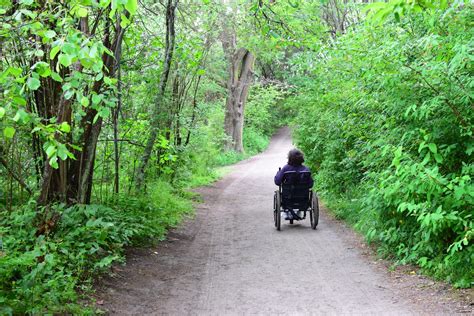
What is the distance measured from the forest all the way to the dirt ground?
30cm

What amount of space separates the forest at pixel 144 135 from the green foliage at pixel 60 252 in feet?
0.07

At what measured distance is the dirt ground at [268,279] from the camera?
516cm

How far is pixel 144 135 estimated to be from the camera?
984 cm

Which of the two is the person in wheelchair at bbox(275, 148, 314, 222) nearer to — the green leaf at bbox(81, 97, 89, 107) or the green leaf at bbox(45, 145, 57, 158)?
the green leaf at bbox(81, 97, 89, 107)

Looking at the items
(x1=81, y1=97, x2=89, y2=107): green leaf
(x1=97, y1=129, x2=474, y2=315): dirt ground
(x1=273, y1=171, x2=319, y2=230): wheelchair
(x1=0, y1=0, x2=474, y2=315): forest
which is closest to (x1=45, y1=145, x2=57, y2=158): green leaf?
(x1=0, y1=0, x2=474, y2=315): forest

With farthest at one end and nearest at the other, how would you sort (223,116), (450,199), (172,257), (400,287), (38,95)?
(223,116)
(172,257)
(38,95)
(400,287)
(450,199)

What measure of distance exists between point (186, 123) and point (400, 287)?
8759 millimetres

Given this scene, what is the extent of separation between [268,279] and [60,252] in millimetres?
2611

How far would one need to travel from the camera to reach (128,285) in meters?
6.02

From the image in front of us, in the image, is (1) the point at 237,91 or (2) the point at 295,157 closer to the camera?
(2) the point at 295,157

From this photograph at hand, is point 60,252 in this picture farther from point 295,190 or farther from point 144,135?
point 295,190

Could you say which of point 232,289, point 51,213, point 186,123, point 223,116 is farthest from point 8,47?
point 223,116

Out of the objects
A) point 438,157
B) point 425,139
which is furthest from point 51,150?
point 438,157

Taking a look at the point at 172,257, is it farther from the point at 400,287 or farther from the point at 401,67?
the point at 401,67
